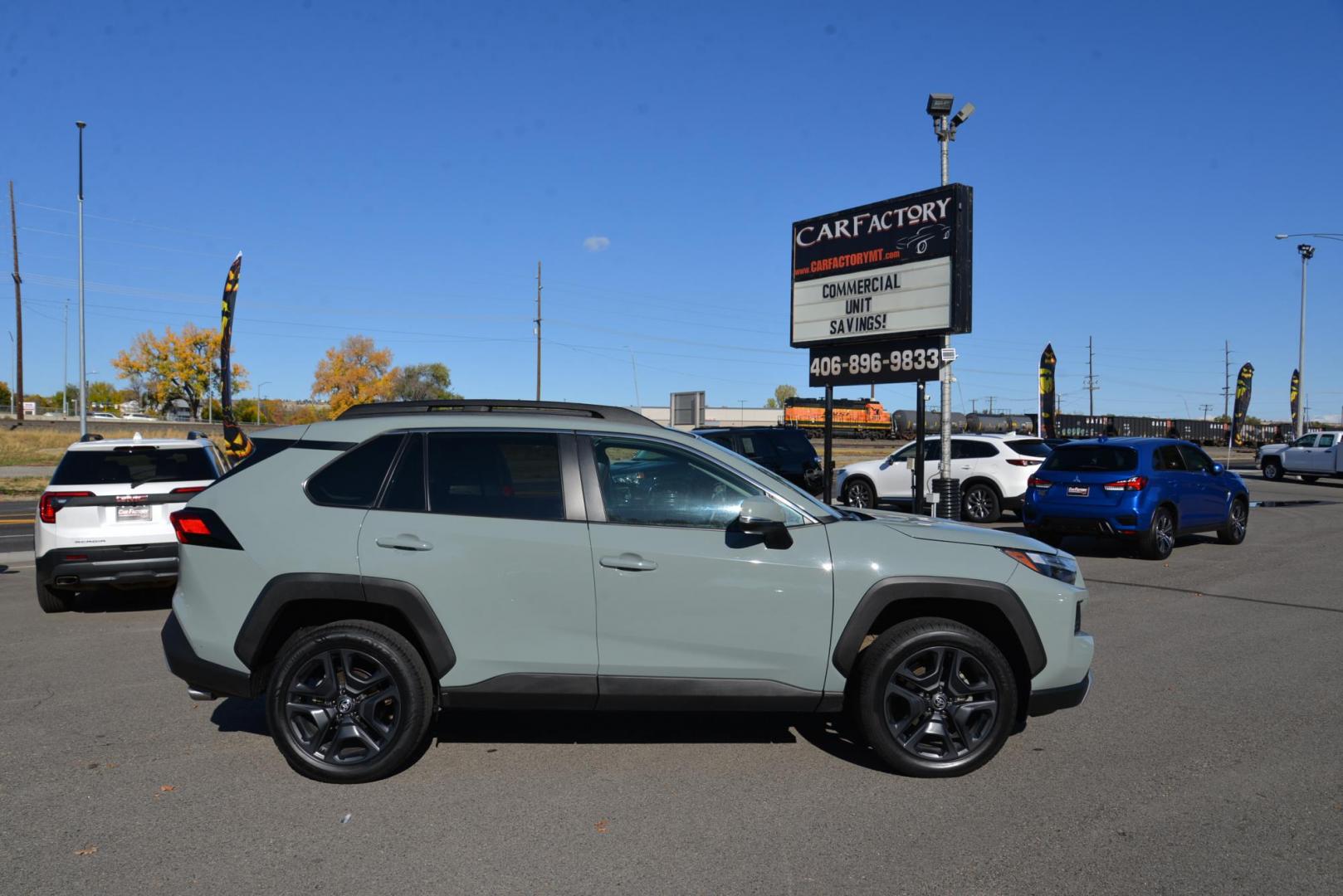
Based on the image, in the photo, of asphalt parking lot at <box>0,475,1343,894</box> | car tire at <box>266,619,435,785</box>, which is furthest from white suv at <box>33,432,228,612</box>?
car tire at <box>266,619,435,785</box>

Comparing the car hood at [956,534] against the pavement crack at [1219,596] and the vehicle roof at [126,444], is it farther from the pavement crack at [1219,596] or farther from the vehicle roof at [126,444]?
the vehicle roof at [126,444]

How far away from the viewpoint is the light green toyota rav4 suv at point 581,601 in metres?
4.41

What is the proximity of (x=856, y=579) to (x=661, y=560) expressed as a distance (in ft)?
3.05

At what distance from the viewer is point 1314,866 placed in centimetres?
358

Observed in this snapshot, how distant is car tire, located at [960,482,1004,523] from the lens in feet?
55.7

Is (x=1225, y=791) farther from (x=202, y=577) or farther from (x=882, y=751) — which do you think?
(x=202, y=577)

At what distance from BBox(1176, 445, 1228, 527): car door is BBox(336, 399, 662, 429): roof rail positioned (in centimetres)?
1065

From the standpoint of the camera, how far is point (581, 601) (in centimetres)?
439

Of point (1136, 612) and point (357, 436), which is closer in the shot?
point (357, 436)

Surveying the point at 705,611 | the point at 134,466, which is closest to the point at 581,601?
the point at 705,611

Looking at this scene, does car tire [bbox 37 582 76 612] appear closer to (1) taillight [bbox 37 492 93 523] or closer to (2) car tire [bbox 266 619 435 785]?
(1) taillight [bbox 37 492 93 523]

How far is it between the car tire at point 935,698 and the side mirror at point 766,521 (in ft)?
2.34

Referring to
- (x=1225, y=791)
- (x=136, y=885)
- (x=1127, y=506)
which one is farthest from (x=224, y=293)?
(x=1225, y=791)

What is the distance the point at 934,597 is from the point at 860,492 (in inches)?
580
